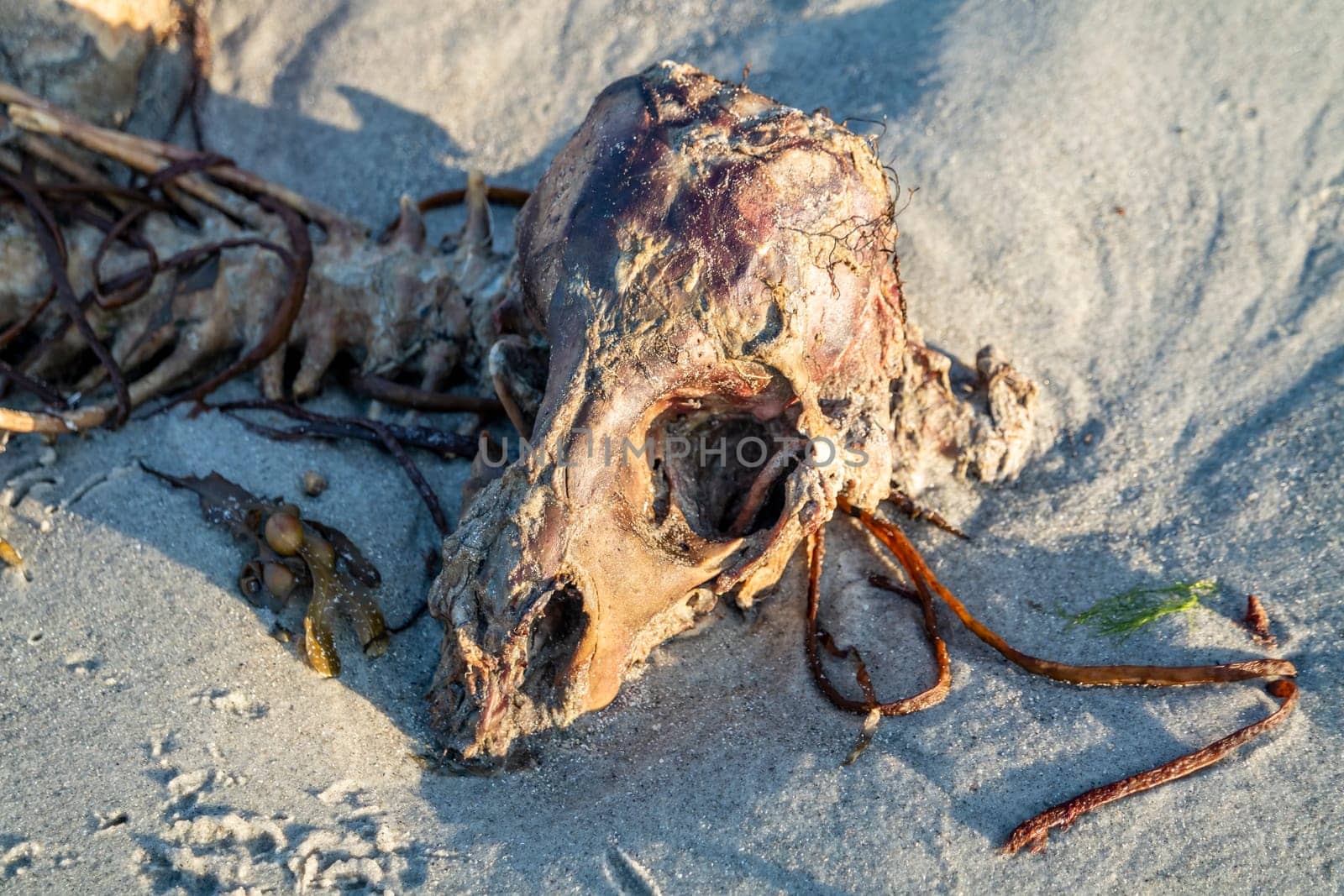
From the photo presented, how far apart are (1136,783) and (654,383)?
151 centimetres

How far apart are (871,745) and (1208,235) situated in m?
2.32

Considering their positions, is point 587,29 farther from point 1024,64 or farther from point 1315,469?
point 1315,469

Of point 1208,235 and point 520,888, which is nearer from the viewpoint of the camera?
point 520,888

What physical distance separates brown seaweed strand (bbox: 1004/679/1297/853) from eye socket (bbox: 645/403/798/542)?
97 cm

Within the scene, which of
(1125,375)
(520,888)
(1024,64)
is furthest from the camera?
(1024,64)

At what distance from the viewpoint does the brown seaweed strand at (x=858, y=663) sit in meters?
2.57

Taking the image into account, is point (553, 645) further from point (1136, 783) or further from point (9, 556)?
point (9, 556)

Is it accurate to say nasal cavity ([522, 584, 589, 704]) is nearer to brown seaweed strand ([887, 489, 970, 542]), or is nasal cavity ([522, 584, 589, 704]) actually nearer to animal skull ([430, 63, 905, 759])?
animal skull ([430, 63, 905, 759])

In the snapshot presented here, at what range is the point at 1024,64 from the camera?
375cm

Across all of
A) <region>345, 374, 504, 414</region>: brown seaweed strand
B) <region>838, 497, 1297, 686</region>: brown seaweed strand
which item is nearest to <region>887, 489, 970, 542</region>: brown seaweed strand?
<region>838, 497, 1297, 686</region>: brown seaweed strand

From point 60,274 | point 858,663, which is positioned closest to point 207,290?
point 60,274

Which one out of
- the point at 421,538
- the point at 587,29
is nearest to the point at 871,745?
the point at 421,538

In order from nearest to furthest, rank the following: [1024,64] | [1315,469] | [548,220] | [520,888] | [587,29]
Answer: [520,888]
[548,220]
[1315,469]
[1024,64]
[587,29]

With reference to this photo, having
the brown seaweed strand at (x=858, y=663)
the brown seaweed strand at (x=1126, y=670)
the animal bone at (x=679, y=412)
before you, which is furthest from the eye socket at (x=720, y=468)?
the brown seaweed strand at (x=1126, y=670)
